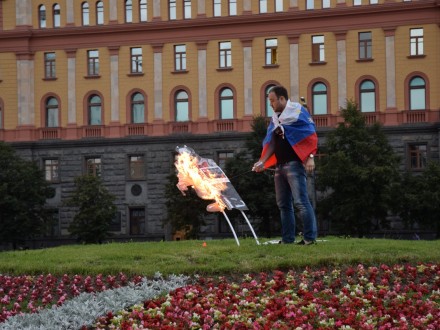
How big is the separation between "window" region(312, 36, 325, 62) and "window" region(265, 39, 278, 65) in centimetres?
251

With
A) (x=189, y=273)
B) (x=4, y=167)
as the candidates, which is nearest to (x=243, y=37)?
(x=4, y=167)

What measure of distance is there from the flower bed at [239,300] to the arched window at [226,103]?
49380 mm

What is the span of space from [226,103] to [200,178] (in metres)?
45.2

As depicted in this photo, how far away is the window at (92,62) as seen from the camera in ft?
227

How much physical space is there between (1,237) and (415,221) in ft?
80.8

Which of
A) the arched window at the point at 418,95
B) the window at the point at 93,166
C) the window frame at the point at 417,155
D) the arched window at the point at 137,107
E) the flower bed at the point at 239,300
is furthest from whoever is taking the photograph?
the arched window at the point at 137,107

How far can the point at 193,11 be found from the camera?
223ft

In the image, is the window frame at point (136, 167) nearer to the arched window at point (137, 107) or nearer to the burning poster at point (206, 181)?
the arched window at point (137, 107)

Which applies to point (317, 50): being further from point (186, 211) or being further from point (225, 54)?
point (186, 211)

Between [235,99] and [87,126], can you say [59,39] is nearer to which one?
[87,126]

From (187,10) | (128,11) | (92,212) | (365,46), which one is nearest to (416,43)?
(365,46)

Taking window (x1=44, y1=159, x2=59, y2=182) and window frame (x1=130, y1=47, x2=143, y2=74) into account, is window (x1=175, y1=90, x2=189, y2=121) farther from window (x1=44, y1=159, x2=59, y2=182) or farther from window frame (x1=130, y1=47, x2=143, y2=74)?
window (x1=44, y1=159, x2=59, y2=182)

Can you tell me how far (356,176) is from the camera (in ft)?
173

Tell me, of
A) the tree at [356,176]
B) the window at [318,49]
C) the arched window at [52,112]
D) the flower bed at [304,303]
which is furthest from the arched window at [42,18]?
the flower bed at [304,303]
